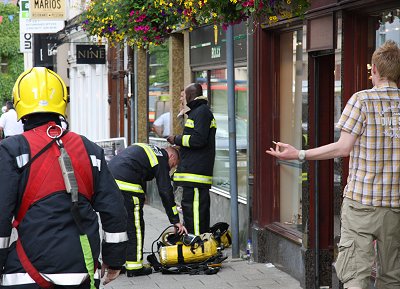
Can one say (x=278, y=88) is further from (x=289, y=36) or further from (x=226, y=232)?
(x=226, y=232)

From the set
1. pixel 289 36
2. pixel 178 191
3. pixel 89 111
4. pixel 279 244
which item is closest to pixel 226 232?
pixel 279 244

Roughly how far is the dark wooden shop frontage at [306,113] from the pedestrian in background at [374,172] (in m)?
1.71

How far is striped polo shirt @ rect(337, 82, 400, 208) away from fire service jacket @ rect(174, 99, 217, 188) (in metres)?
4.76

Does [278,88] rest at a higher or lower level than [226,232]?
higher

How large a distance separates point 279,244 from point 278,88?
1.65m

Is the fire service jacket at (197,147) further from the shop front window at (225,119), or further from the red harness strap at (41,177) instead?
the red harness strap at (41,177)

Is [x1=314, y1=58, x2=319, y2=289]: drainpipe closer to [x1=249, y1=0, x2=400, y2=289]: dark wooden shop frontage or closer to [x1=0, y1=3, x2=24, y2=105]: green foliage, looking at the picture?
Answer: [x1=249, y1=0, x2=400, y2=289]: dark wooden shop frontage

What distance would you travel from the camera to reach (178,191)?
14.3 m

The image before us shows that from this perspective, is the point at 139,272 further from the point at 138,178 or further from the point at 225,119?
the point at 225,119

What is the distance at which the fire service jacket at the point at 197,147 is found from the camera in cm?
1036

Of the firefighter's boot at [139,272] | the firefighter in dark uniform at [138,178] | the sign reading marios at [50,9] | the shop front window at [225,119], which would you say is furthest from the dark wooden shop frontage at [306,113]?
the sign reading marios at [50,9]

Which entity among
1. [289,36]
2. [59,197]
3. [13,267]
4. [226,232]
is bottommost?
[226,232]

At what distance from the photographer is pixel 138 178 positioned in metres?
9.48

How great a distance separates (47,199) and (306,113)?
4642mm
